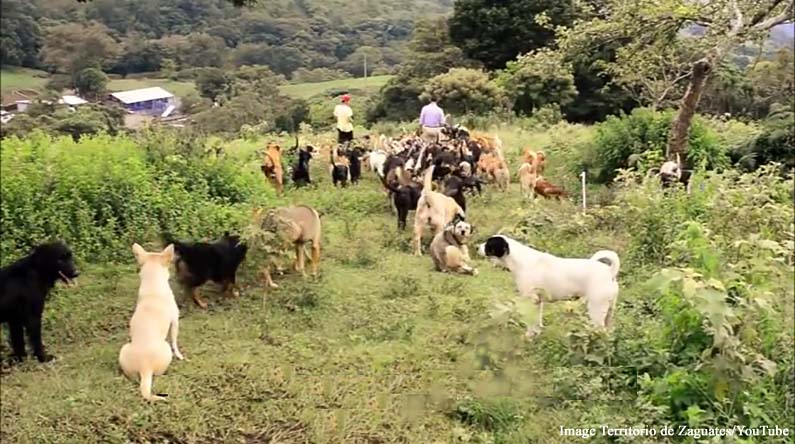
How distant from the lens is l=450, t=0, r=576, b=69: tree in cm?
592

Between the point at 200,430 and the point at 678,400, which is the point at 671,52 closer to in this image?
the point at 678,400

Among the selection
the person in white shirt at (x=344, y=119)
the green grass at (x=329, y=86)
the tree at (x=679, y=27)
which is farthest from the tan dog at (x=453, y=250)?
the tree at (x=679, y=27)

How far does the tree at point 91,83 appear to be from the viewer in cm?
456

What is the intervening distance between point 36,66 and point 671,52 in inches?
180

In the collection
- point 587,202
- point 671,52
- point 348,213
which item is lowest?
point 348,213

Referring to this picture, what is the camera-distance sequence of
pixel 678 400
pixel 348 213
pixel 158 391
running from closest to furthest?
pixel 678 400 < pixel 158 391 < pixel 348 213

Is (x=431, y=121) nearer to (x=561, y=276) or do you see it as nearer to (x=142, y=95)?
(x=142, y=95)

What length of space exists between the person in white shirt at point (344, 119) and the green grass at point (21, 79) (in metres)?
2.94

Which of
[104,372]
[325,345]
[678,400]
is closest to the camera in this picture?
[678,400]

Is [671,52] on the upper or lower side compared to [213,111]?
upper

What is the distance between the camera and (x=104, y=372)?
4375 millimetres

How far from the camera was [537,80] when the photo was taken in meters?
5.93

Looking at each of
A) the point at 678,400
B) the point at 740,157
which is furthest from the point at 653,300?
the point at 740,157

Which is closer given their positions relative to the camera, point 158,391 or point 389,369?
point 158,391
